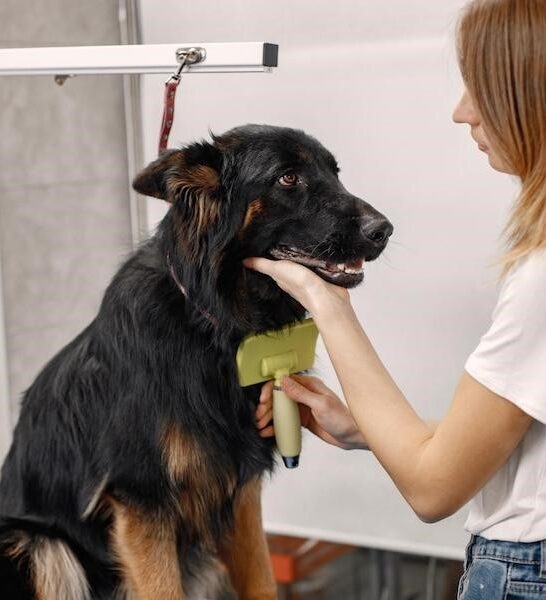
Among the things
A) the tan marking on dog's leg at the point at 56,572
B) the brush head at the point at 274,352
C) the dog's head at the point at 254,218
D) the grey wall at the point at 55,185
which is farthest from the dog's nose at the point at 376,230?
the grey wall at the point at 55,185

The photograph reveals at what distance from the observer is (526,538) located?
126 centimetres

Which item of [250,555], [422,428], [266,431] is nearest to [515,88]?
[422,428]

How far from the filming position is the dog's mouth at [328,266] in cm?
152

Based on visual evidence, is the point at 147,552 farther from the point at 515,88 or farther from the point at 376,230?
the point at 515,88

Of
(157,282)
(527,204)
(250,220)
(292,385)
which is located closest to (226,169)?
(250,220)

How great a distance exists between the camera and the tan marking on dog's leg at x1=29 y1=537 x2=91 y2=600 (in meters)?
1.66

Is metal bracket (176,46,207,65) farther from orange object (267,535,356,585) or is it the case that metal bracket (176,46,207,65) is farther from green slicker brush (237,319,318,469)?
orange object (267,535,356,585)

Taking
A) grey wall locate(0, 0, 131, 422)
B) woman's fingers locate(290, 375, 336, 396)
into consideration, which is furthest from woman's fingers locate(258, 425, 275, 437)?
grey wall locate(0, 0, 131, 422)

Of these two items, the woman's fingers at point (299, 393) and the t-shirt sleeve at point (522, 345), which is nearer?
the t-shirt sleeve at point (522, 345)

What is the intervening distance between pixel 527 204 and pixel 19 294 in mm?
1643

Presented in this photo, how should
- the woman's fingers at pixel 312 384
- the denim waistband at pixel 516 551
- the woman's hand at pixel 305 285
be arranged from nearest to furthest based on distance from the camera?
the denim waistband at pixel 516 551 → the woman's hand at pixel 305 285 → the woman's fingers at pixel 312 384

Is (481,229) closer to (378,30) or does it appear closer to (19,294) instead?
(378,30)

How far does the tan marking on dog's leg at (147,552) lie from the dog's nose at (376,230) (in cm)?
64

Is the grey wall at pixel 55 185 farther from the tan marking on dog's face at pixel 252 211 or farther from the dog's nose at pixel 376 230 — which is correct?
the dog's nose at pixel 376 230
